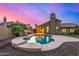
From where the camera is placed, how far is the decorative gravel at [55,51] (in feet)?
12.6

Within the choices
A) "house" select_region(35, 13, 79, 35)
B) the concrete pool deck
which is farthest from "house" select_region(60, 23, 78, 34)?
the concrete pool deck

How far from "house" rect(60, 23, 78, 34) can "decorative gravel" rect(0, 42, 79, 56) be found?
8.9 inches

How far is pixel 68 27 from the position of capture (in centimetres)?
388

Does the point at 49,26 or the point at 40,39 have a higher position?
the point at 49,26

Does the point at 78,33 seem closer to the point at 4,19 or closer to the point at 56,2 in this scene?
the point at 56,2

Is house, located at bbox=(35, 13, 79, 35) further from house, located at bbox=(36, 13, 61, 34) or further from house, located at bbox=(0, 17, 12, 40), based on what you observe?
house, located at bbox=(0, 17, 12, 40)

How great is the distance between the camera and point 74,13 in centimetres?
387

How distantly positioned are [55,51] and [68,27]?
1.63ft

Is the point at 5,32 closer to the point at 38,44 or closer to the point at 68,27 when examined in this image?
the point at 38,44

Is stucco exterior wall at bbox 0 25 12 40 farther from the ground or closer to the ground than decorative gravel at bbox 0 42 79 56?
farther from the ground

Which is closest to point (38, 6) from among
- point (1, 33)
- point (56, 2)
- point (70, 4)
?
point (56, 2)

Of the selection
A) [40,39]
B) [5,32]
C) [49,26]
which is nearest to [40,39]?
[40,39]

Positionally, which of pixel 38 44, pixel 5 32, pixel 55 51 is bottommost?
pixel 55 51

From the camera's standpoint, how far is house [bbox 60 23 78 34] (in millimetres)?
3883
